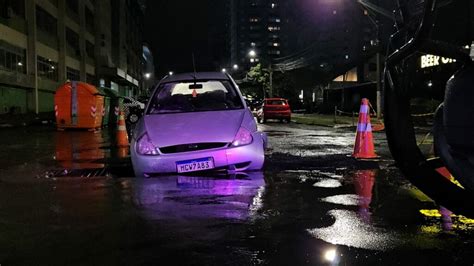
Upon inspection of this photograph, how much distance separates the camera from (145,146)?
6859mm

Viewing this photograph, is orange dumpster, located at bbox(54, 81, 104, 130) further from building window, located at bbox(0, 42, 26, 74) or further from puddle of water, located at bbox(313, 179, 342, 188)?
puddle of water, located at bbox(313, 179, 342, 188)

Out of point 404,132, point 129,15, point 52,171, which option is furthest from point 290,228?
point 129,15

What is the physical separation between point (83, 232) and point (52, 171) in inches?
176

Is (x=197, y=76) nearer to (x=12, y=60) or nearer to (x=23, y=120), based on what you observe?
(x=23, y=120)

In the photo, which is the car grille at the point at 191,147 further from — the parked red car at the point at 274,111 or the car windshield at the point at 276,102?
the car windshield at the point at 276,102

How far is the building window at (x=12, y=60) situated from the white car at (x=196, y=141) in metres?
26.4

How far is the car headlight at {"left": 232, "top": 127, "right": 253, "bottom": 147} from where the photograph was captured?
Result: 6861 mm

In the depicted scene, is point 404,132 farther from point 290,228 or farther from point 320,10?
point 320,10

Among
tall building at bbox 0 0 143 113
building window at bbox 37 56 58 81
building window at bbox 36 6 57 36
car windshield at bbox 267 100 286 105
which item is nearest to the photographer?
car windshield at bbox 267 100 286 105

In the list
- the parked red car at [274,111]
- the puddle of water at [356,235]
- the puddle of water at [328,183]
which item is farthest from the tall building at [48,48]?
the puddle of water at [356,235]

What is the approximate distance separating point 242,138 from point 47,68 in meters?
37.0

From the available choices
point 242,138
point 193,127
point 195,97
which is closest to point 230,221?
point 242,138

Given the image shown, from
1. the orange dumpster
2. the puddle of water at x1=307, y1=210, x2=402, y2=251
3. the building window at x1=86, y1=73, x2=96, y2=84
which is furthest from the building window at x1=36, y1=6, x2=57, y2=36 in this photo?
the puddle of water at x1=307, y1=210, x2=402, y2=251

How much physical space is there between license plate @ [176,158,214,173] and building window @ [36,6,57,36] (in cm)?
3551
